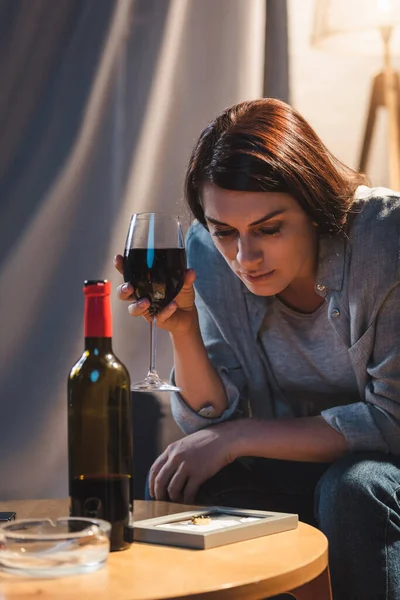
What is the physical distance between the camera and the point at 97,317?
966mm

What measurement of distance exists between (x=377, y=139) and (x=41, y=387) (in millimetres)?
1286

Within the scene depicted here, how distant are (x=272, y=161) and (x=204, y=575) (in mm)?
800

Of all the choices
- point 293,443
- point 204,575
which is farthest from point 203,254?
point 204,575

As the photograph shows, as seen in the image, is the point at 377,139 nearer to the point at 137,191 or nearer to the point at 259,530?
the point at 137,191

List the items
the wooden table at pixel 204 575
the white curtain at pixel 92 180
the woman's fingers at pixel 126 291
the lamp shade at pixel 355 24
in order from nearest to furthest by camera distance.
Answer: the wooden table at pixel 204 575
the woman's fingers at pixel 126 291
the white curtain at pixel 92 180
the lamp shade at pixel 355 24

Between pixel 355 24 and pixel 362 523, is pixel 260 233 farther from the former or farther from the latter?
pixel 355 24

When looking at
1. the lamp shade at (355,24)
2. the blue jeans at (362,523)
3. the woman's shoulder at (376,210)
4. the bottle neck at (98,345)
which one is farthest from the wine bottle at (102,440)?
the lamp shade at (355,24)

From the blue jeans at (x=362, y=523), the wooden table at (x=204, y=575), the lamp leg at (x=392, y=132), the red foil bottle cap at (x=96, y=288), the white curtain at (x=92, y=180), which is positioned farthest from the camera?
the lamp leg at (x=392, y=132)

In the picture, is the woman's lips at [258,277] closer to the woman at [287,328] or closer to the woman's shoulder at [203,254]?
the woman at [287,328]

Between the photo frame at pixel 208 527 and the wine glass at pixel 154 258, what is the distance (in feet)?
0.82

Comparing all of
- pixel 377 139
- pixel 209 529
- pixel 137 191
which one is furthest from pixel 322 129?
pixel 209 529

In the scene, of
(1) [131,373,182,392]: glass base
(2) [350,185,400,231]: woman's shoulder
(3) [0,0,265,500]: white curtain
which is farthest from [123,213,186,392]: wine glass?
(3) [0,0,265,500]: white curtain

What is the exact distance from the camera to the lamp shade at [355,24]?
2.49m

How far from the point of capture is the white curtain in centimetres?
235
